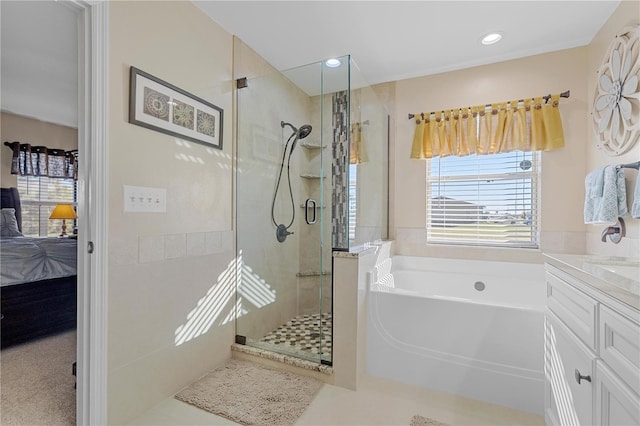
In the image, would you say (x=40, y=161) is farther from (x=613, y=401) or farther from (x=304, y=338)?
(x=613, y=401)

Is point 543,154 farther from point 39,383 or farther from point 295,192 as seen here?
point 39,383

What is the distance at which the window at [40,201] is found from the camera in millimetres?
4070

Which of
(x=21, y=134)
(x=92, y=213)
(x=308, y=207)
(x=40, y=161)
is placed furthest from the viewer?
(x=40, y=161)

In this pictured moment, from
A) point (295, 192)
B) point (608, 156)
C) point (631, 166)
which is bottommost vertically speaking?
point (295, 192)

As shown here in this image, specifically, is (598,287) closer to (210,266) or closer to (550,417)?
(550,417)

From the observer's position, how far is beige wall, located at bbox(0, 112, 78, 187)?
13.1 ft

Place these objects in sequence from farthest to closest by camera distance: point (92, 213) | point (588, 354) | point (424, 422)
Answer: point (424, 422), point (92, 213), point (588, 354)

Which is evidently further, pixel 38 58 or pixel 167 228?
pixel 38 58

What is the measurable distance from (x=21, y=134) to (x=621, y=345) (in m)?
5.91

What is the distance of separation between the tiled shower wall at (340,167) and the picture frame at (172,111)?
0.82 meters

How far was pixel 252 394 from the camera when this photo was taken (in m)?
1.83

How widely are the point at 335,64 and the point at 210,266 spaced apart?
5.38ft

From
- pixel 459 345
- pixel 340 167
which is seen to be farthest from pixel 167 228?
pixel 459 345

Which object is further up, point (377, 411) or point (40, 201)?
point (40, 201)
